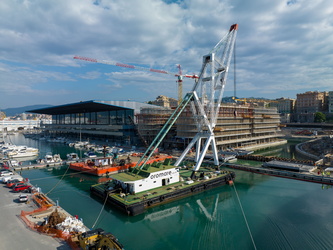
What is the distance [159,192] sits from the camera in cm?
3075

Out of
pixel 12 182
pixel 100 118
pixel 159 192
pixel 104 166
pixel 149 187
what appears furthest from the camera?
pixel 100 118

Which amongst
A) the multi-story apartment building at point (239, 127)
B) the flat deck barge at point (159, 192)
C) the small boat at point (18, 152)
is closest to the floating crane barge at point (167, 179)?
the flat deck barge at point (159, 192)

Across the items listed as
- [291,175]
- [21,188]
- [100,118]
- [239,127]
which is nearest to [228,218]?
[291,175]

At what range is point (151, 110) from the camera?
81.2 m

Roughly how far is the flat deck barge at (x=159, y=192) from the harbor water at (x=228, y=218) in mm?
810

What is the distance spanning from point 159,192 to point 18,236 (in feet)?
53.0

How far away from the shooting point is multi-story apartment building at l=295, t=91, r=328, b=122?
17788 centimetres

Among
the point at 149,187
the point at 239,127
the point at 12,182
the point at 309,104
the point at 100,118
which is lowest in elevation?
the point at 12,182

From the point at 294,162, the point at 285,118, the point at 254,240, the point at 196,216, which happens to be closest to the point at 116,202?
the point at 196,216

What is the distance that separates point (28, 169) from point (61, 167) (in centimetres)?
662

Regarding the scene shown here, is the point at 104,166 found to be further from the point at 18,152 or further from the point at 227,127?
the point at 227,127

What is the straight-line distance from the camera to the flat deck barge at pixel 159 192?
27.7 metres

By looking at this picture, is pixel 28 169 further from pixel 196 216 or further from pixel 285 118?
pixel 285 118

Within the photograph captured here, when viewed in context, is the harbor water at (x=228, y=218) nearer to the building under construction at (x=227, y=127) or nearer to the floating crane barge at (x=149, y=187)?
the floating crane barge at (x=149, y=187)
